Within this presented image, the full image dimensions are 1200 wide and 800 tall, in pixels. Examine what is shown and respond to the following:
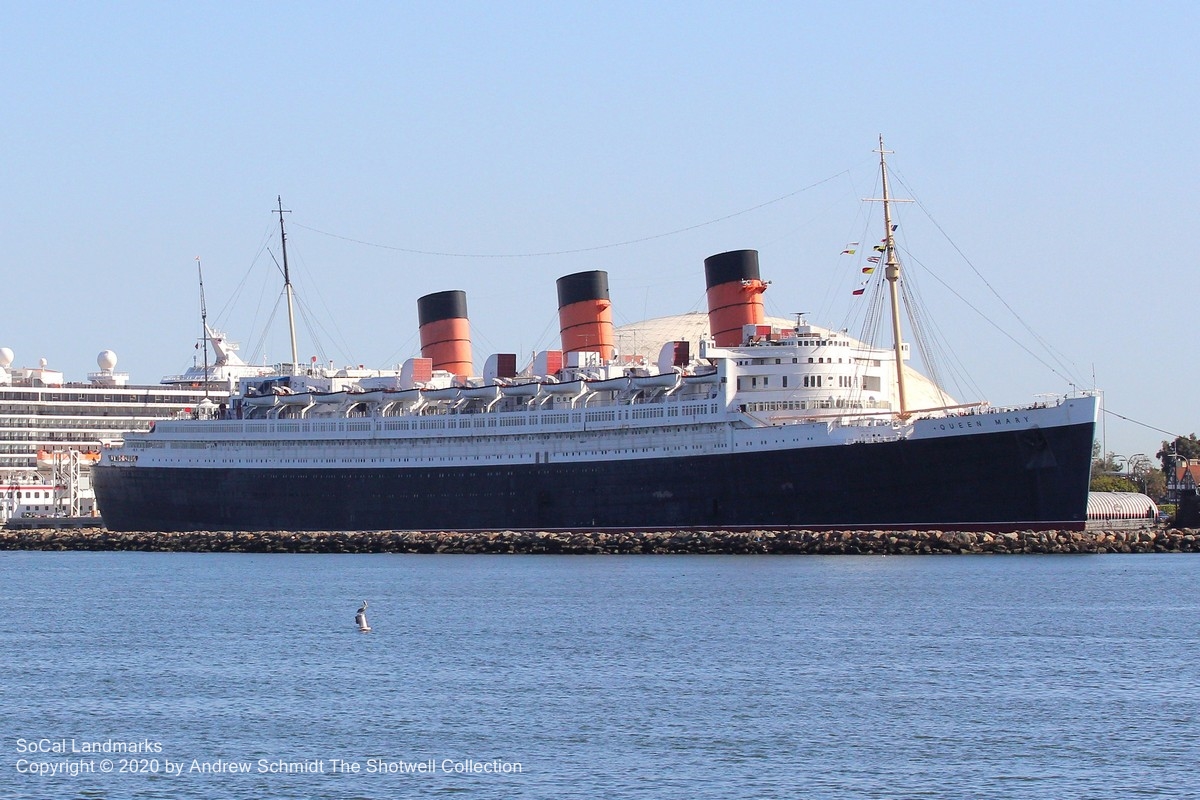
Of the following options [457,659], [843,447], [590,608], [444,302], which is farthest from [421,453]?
A: [457,659]

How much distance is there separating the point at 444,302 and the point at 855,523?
28.3 meters

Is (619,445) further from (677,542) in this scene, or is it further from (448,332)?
(448,332)

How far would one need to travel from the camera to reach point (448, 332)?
80438 mm

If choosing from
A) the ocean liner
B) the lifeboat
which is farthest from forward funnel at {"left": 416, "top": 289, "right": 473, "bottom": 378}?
the lifeboat

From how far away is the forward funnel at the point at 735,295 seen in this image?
6856 centimetres

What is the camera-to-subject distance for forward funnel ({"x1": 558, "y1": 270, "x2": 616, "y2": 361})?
7319 centimetres

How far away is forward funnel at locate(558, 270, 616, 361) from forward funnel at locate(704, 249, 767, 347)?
5.94m

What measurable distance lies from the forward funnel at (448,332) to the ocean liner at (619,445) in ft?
0.31

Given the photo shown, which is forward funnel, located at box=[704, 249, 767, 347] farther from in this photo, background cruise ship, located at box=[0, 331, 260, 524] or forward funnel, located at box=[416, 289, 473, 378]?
background cruise ship, located at box=[0, 331, 260, 524]

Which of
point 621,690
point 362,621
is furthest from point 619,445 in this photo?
point 621,690

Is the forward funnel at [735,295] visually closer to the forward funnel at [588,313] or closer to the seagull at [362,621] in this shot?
the forward funnel at [588,313]

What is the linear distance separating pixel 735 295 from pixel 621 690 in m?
42.2

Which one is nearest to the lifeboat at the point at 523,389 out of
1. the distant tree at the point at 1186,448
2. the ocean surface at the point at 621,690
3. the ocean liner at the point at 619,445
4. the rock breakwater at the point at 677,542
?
the ocean liner at the point at 619,445

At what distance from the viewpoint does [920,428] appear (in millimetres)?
57188
